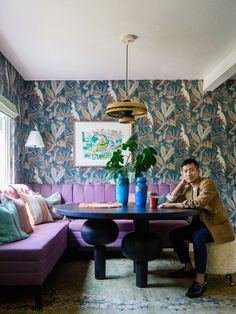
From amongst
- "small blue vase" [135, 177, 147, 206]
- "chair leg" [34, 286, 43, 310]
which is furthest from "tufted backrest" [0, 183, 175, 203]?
"chair leg" [34, 286, 43, 310]

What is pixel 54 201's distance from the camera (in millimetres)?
4109

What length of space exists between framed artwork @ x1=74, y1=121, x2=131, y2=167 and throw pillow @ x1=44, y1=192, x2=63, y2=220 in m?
0.65

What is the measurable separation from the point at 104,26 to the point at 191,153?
2.48 meters

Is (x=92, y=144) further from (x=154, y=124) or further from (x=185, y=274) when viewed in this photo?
(x=185, y=274)

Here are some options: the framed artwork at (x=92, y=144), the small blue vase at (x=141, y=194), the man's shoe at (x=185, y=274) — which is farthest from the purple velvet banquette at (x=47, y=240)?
the small blue vase at (x=141, y=194)

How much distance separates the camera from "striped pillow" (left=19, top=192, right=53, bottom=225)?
3.45 metres

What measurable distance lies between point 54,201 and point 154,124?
6.20 feet

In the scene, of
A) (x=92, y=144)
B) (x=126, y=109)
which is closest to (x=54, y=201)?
(x=92, y=144)

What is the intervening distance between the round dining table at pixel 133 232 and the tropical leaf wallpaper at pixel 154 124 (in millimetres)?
1861

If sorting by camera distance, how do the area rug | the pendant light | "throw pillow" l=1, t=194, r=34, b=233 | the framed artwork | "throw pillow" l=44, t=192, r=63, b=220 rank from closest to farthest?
1. the area rug
2. "throw pillow" l=1, t=194, r=34, b=233
3. the pendant light
4. "throw pillow" l=44, t=192, r=63, b=220
5. the framed artwork

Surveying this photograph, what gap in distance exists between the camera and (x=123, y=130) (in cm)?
477

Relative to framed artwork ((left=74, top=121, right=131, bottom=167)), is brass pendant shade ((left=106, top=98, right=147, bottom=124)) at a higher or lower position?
higher

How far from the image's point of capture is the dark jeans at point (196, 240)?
2.67 m

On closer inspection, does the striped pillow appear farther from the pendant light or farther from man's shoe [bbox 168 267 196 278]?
man's shoe [bbox 168 267 196 278]
